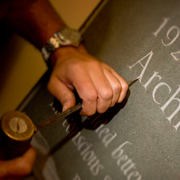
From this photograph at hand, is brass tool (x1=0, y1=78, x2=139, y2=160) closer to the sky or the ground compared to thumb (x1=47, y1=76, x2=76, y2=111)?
closer to the ground

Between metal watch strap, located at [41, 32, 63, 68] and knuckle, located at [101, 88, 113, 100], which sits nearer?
knuckle, located at [101, 88, 113, 100]

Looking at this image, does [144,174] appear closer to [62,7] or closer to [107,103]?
[107,103]

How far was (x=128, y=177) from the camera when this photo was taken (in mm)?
534

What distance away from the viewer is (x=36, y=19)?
0.80m

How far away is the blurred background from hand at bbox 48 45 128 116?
29 centimetres

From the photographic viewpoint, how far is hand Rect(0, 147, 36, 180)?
477mm

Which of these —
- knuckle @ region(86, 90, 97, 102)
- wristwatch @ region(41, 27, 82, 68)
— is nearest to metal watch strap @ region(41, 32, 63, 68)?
wristwatch @ region(41, 27, 82, 68)

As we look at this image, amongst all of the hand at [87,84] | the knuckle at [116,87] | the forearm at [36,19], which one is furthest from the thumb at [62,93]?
the forearm at [36,19]

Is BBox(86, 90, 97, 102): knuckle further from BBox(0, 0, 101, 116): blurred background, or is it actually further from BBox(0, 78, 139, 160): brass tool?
BBox(0, 0, 101, 116): blurred background

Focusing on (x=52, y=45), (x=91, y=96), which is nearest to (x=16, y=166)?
(x=91, y=96)

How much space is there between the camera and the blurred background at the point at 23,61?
86cm

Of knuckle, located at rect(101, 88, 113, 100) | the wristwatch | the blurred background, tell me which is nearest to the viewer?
knuckle, located at rect(101, 88, 113, 100)

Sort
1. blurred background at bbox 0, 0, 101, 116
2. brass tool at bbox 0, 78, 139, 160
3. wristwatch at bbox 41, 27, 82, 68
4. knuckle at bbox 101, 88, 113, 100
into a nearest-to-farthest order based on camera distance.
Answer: brass tool at bbox 0, 78, 139, 160 → knuckle at bbox 101, 88, 113, 100 → wristwatch at bbox 41, 27, 82, 68 → blurred background at bbox 0, 0, 101, 116

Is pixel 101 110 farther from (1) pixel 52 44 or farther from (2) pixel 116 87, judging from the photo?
(1) pixel 52 44
